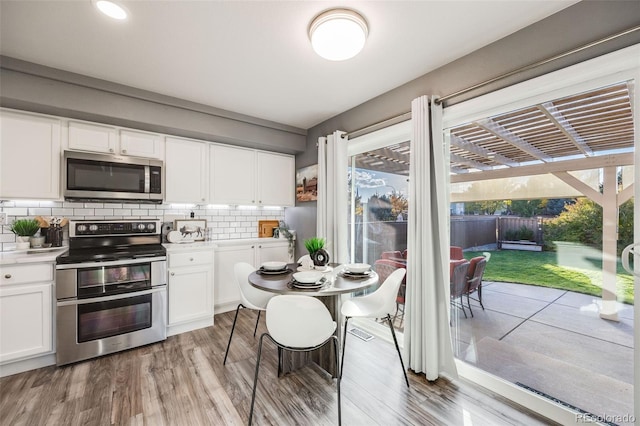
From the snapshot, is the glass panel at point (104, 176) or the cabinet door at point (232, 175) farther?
the cabinet door at point (232, 175)

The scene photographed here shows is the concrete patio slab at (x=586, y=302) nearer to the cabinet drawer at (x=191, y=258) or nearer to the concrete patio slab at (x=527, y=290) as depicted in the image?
the concrete patio slab at (x=527, y=290)

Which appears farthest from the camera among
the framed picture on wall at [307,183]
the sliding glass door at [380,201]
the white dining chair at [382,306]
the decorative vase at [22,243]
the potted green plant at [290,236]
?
the potted green plant at [290,236]

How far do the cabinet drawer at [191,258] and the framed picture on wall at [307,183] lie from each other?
5.05ft

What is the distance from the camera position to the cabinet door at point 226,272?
11.6 feet

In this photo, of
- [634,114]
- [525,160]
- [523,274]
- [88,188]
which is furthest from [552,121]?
[88,188]

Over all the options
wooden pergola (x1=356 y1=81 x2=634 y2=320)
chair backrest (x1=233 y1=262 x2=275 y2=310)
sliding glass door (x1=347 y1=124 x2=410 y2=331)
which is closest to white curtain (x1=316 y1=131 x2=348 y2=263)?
sliding glass door (x1=347 y1=124 x2=410 y2=331)

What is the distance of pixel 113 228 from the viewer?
9.64 ft

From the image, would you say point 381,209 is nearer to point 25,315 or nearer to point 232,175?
point 232,175

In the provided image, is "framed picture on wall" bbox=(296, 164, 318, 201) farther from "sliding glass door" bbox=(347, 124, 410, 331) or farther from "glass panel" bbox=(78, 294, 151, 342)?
"glass panel" bbox=(78, 294, 151, 342)

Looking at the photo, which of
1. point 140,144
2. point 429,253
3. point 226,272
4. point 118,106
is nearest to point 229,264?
point 226,272

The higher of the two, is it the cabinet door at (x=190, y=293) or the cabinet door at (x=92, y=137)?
the cabinet door at (x=92, y=137)

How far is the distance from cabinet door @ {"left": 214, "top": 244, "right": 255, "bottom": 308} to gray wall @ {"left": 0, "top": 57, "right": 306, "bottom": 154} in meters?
1.47

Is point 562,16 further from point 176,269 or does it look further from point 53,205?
point 53,205

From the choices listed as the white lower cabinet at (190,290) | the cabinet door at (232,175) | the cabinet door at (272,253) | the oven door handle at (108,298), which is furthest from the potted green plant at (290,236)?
the oven door handle at (108,298)
